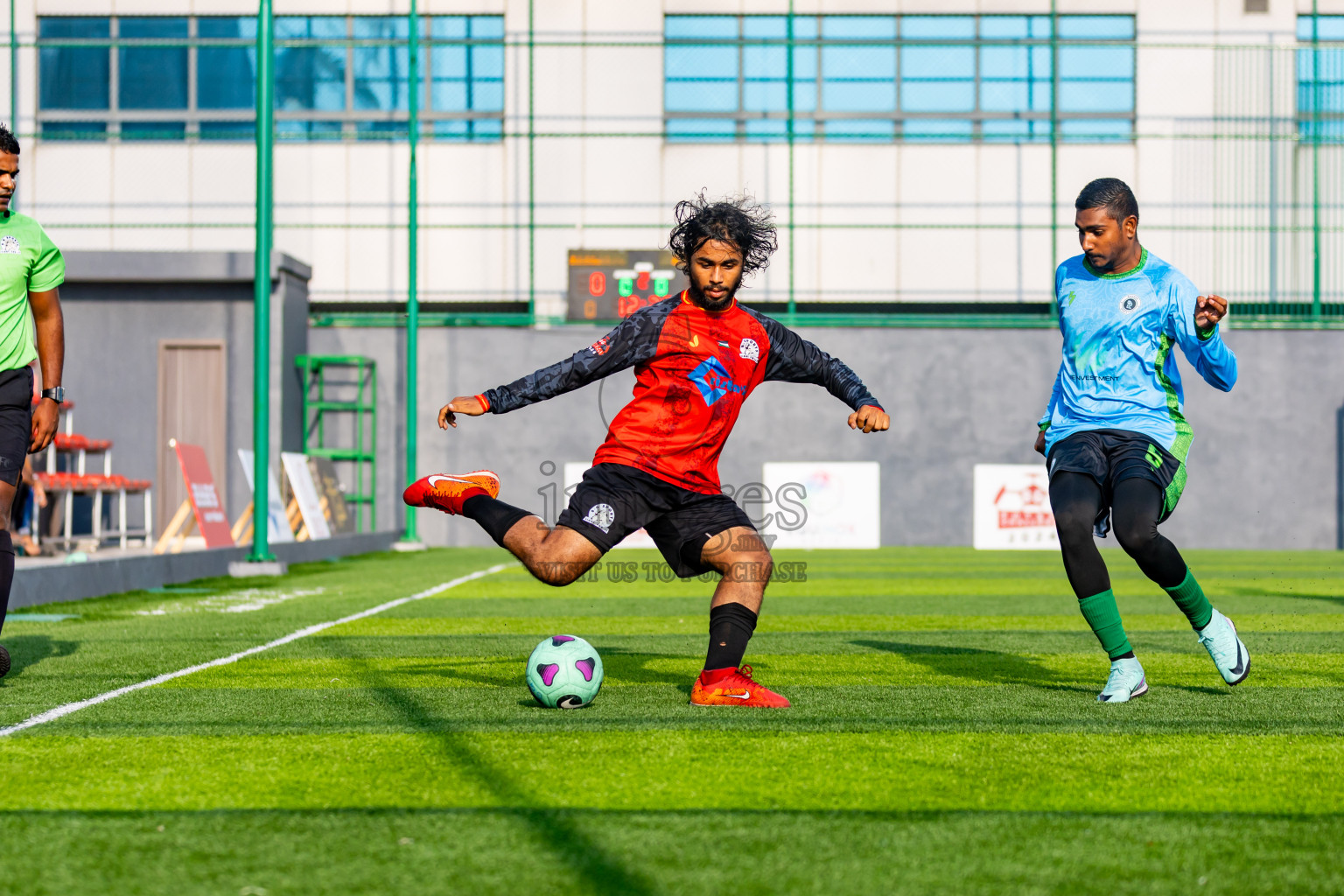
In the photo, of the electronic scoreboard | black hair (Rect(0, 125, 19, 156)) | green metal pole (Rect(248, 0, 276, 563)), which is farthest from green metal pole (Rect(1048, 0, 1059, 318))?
black hair (Rect(0, 125, 19, 156))

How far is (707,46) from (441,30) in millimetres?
5062

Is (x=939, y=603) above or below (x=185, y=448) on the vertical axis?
below

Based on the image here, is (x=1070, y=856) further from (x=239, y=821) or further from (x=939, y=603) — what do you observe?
(x=939, y=603)

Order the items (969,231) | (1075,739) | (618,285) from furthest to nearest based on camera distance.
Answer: (969,231) < (618,285) < (1075,739)

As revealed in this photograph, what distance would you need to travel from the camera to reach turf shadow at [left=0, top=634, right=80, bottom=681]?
6.53m

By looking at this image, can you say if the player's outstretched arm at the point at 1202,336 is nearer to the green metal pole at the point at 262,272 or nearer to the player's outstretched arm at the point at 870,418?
the player's outstretched arm at the point at 870,418

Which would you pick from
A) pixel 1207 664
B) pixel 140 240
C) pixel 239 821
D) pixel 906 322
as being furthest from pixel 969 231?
pixel 239 821

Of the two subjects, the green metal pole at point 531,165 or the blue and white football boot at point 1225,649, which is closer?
the blue and white football boot at point 1225,649

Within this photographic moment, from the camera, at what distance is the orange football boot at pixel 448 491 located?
534cm

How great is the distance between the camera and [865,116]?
2669 centimetres

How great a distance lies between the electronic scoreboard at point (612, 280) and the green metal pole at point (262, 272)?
1020cm

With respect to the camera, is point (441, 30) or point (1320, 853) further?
point (441, 30)

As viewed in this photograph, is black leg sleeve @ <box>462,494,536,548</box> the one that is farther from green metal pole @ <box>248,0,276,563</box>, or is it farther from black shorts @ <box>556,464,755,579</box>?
green metal pole @ <box>248,0,276,563</box>

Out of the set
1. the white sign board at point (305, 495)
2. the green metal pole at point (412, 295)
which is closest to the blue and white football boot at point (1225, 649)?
the white sign board at point (305, 495)
